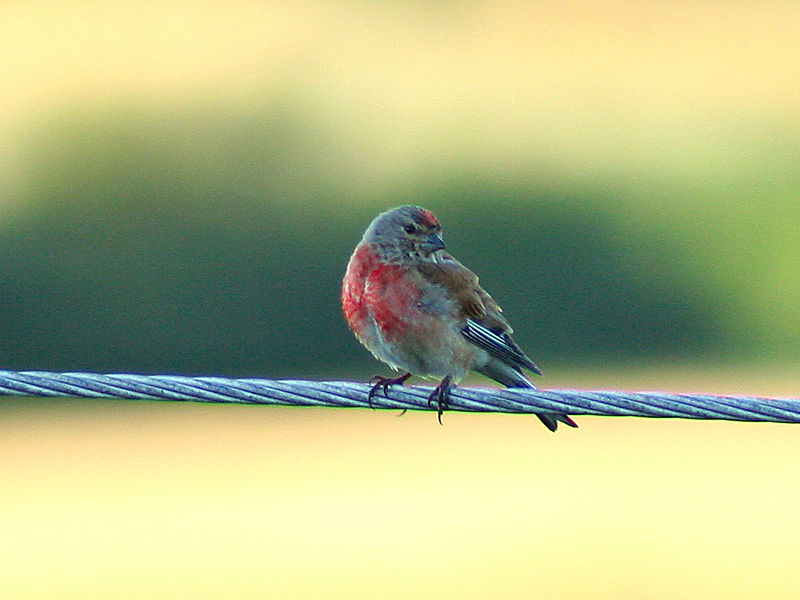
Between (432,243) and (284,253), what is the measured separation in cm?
1394

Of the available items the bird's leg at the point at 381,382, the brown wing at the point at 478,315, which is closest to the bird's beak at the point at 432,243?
the brown wing at the point at 478,315

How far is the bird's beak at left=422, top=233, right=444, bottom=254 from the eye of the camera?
7.26 m

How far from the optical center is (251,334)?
19.9m

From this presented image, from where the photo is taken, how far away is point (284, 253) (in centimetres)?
2109

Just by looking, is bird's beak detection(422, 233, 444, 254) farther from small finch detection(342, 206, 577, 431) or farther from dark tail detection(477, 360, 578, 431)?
dark tail detection(477, 360, 578, 431)

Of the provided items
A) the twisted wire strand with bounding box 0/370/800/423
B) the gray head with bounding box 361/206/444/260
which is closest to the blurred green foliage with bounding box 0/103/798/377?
the gray head with bounding box 361/206/444/260

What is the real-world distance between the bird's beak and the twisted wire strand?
2515 mm

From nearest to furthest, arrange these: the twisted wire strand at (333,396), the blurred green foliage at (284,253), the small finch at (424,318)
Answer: the twisted wire strand at (333,396), the small finch at (424,318), the blurred green foliage at (284,253)

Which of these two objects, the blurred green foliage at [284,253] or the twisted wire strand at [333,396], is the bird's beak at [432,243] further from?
the blurred green foliage at [284,253]

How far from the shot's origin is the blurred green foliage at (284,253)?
65.0ft

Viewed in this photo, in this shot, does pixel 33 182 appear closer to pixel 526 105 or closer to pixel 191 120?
pixel 191 120

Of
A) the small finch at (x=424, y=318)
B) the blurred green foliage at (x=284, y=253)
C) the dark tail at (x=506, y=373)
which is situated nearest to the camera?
the small finch at (x=424, y=318)

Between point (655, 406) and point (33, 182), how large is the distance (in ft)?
67.2

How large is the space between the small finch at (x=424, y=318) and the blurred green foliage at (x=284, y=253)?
40.5ft
